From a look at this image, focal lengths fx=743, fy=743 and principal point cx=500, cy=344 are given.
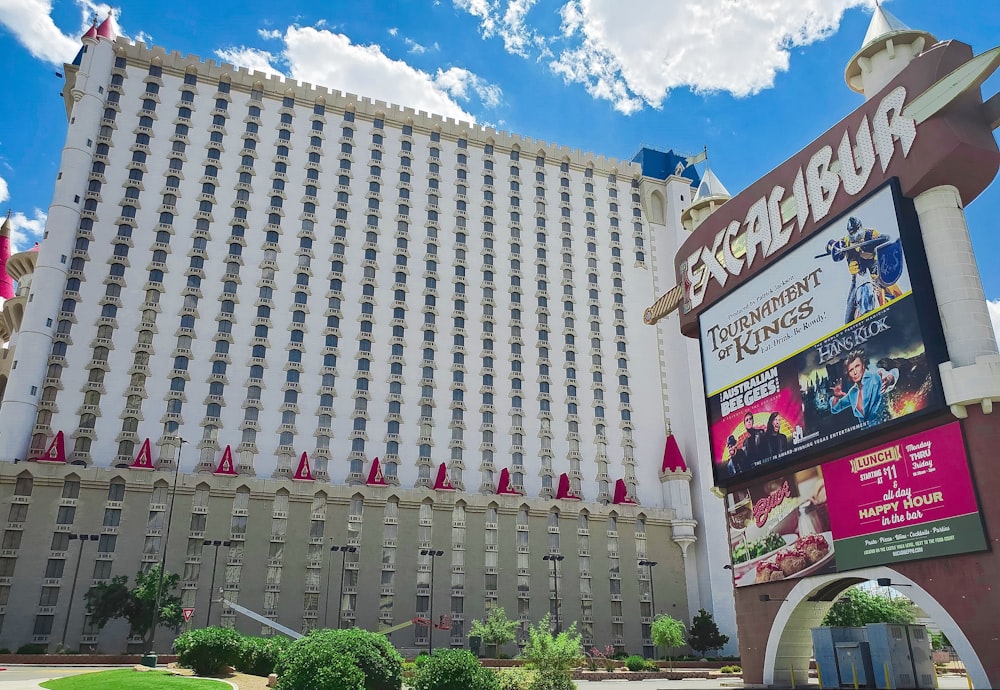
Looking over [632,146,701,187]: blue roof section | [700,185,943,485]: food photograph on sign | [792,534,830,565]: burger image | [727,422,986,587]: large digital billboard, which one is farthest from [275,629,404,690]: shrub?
[632,146,701,187]: blue roof section

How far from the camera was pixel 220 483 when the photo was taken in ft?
210

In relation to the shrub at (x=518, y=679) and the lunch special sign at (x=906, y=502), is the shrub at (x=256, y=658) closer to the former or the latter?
the shrub at (x=518, y=679)

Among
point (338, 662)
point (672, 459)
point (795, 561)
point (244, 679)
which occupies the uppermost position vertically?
point (672, 459)

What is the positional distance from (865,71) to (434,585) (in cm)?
5266

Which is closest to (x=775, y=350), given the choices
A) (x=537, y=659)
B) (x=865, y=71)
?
(x=865, y=71)

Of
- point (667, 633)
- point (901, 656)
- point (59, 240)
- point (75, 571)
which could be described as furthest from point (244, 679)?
point (59, 240)

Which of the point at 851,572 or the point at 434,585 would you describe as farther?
the point at 434,585

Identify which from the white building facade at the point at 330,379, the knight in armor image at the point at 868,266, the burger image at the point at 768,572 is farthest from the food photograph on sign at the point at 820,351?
the white building facade at the point at 330,379

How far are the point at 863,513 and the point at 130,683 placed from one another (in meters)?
29.5

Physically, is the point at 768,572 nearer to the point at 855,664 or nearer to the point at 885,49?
the point at 855,664

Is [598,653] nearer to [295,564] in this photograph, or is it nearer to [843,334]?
[295,564]

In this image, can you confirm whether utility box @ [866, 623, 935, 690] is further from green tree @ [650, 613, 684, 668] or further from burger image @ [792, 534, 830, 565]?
green tree @ [650, 613, 684, 668]

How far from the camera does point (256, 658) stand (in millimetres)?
36312

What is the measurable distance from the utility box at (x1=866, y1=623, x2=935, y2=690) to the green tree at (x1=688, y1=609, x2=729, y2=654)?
39.4 metres
